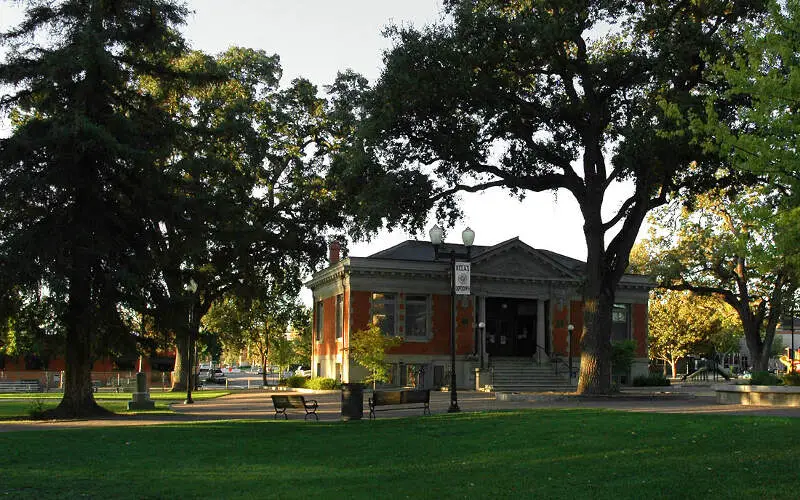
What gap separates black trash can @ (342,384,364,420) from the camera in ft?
70.2

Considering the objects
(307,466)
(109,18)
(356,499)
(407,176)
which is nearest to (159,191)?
(109,18)

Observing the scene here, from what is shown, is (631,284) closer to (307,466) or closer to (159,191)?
(159,191)

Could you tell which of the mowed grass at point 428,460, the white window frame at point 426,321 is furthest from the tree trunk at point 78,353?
the white window frame at point 426,321

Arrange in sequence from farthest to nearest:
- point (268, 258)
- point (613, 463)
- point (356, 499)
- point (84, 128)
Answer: point (268, 258), point (84, 128), point (613, 463), point (356, 499)

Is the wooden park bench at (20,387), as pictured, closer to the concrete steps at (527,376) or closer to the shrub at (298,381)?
the shrub at (298,381)

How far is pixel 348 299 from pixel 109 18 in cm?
2009

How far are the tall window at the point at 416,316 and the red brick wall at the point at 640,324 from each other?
13.8 meters

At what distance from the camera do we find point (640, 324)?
163 feet

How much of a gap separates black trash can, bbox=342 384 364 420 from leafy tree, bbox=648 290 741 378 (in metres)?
46.8

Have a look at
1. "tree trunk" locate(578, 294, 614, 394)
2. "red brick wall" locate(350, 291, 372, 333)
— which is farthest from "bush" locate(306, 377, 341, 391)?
"tree trunk" locate(578, 294, 614, 394)

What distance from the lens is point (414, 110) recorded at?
26.9m

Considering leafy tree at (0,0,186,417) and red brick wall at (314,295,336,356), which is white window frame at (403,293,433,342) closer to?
red brick wall at (314,295,336,356)

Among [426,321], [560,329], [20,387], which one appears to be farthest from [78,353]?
[20,387]

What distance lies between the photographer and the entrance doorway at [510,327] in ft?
151
